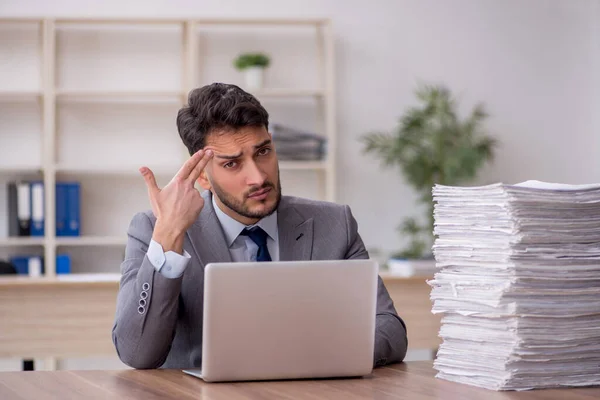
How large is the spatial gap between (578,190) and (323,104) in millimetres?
3859

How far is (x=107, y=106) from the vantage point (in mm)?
5145

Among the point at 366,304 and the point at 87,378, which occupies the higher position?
the point at 366,304

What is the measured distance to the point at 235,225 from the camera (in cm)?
216

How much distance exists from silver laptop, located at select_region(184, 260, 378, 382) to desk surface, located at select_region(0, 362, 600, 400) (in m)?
0.03

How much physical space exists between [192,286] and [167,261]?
0.24m

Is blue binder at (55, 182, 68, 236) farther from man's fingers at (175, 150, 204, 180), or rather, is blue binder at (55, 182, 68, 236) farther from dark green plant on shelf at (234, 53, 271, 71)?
man's fingers at (175, 150, 204, 180)

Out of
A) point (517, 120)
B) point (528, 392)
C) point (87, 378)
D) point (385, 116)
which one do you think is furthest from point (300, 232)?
point (517, 120)

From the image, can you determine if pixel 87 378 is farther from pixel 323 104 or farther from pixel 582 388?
pixel 323 104

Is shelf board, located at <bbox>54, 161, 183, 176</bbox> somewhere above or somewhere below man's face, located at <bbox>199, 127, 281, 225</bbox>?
above

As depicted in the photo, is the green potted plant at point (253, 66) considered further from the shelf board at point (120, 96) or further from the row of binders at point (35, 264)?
the row of binders at point (35, 264)

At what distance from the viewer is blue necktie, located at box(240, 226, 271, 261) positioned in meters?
2.17

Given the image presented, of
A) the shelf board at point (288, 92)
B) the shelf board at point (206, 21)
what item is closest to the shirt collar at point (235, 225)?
the shelf board at point (288, 92)

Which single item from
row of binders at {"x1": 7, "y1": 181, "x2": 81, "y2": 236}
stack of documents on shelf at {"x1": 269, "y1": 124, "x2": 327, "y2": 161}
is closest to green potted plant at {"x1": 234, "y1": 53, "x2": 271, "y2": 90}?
stack of documents on shelf at {"x1": 269, "y1": 124, "x2": 327, "y2": 161}

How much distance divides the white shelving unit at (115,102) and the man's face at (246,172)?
2.81 metres
